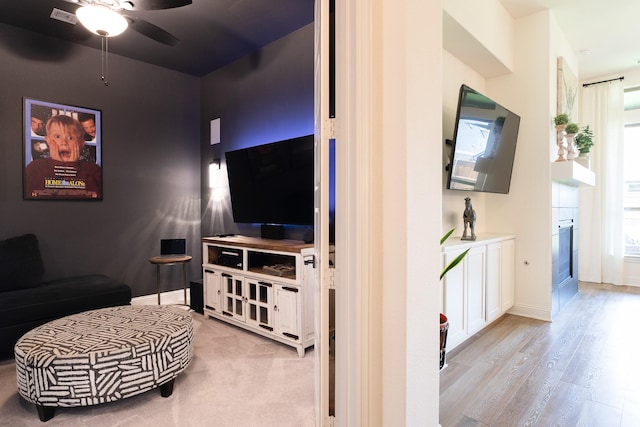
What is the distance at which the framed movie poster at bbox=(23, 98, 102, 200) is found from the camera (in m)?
3.25

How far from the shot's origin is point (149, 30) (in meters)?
2.59

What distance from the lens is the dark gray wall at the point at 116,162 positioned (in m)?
3.18

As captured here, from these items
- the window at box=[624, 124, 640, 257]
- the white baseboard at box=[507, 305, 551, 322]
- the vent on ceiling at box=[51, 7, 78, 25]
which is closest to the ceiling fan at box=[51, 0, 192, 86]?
the vent on ceiling at box=[51, 7, 78, 25]

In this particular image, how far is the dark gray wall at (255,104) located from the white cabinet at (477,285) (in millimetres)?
1491

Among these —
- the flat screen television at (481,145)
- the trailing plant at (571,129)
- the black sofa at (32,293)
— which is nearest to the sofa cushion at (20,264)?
the black sofa at (32,293)

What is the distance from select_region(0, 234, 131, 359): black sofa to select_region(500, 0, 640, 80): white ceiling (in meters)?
4.54

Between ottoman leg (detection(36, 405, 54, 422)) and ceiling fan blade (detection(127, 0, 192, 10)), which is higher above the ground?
ceiling fan blade (detection(127, 0, 192, 10))

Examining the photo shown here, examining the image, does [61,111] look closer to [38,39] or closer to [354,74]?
[38,39]

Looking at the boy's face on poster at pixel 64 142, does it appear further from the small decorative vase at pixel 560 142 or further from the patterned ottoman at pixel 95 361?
the small decorative vase at pixel 560 142

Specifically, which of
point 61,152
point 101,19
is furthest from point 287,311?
point 61,152

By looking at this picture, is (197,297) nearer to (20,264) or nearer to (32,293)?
(32,293)

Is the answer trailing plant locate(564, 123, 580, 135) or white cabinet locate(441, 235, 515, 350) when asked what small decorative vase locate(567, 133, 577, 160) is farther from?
white cabinet locate(441, 235, 515, 350)

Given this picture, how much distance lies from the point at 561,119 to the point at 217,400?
12.9 ft

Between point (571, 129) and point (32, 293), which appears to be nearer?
point (32, 293)
